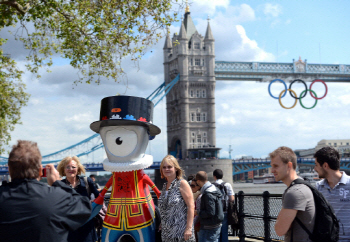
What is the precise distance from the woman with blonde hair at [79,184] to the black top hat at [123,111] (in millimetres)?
700

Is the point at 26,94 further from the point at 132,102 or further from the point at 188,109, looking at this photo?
the point at 188,109

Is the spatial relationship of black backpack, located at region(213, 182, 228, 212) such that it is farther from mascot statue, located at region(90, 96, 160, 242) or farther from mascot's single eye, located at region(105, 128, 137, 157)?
mascot's single eye, located at region(105, 128, 137, 157)

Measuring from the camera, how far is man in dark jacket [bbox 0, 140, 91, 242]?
9.41 feet

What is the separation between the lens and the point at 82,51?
36.3 ft

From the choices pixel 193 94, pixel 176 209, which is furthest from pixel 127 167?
pixel 193 94

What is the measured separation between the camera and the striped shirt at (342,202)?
152 inches

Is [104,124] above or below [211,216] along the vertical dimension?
above

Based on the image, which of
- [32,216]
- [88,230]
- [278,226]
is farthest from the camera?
[88,230]

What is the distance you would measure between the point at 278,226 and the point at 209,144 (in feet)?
217

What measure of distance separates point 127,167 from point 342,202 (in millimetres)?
2783

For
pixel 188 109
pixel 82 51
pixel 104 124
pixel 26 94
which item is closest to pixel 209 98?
pixel 188 109

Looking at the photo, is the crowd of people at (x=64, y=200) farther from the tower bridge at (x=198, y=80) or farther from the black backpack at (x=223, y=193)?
the tower bridge at (x=198, y=80)

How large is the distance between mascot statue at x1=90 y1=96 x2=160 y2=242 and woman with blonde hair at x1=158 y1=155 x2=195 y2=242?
1.59ft

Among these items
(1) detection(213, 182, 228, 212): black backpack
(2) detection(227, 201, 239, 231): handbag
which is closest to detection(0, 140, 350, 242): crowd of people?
(1) detection(213, 182, 228, 212): black backpack
